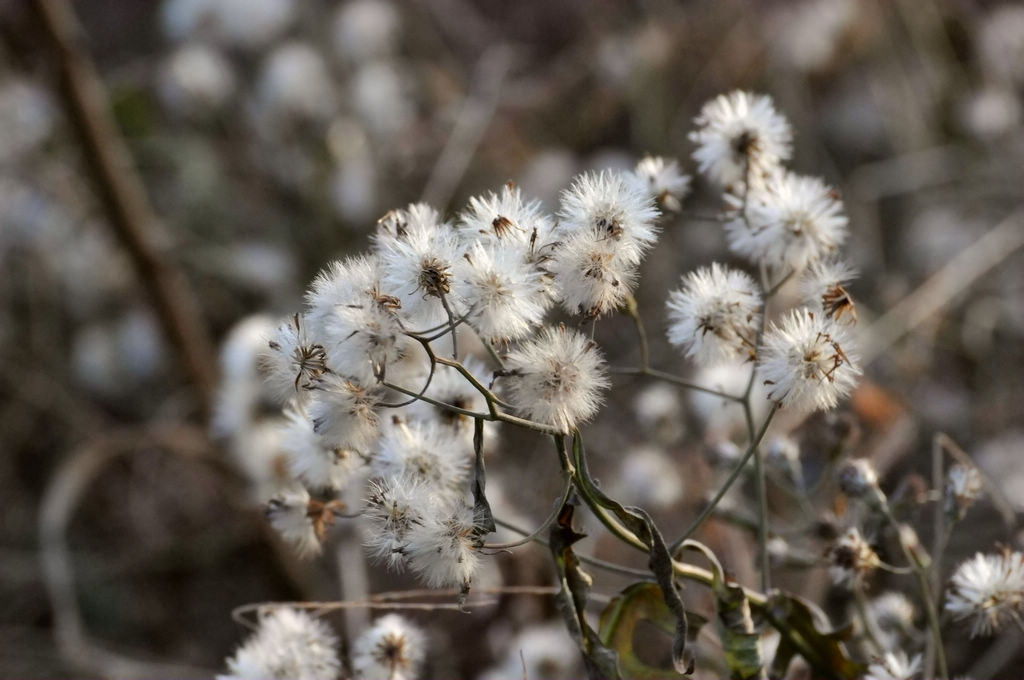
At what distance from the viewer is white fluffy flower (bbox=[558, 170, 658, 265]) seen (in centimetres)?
73

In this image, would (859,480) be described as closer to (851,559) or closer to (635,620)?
(851,559)

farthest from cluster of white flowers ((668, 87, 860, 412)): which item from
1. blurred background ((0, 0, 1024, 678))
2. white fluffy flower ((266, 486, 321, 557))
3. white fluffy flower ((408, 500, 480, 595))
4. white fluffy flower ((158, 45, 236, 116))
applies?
white fluffy flower ((158, 45, 236, 116))

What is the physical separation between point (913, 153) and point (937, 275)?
49cm

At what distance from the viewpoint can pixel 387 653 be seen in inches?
32.9

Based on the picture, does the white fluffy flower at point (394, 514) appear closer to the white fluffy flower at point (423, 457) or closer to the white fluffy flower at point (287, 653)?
the white fluffy flower at point (423, 457)

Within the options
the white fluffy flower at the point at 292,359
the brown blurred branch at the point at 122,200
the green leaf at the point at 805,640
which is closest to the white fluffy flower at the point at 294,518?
the white fluffy flower at the point at 292,359

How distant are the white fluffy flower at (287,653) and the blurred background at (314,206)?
0.87 m

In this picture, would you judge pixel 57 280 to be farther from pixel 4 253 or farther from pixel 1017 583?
pixel 1017 583

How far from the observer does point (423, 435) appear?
0.81 metres

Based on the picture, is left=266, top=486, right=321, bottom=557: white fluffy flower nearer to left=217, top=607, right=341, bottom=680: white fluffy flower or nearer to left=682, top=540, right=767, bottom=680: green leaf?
left=217, top=607, right=341, bottom=680: white fluffy flower

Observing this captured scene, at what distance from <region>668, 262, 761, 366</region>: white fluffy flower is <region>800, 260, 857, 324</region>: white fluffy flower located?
45 millimetres

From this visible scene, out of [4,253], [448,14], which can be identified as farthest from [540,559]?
[448,14]

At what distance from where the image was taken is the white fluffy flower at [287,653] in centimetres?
83

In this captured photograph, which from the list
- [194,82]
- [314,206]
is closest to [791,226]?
[314,206]
